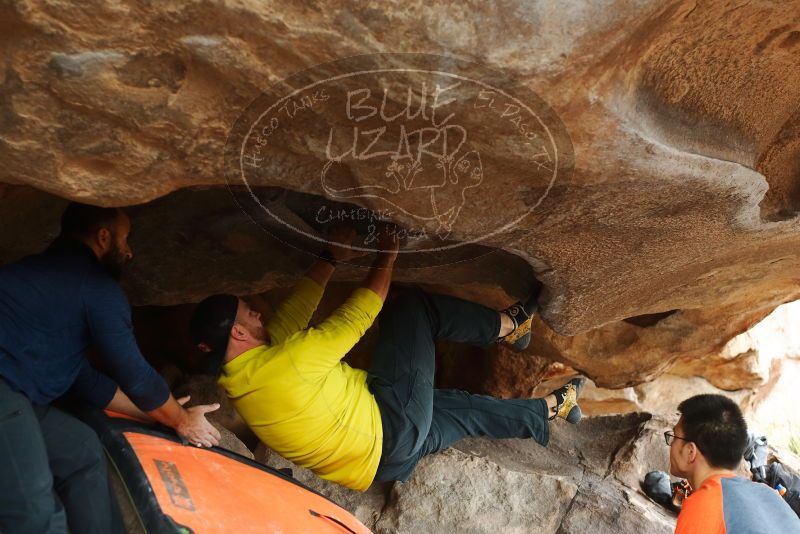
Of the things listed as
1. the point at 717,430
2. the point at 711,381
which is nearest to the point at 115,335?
the point at 717,430

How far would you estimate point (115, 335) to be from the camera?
2.12 meters

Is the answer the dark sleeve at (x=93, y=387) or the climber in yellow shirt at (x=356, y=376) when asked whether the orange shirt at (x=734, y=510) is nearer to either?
the climber in yellow shirt at (x=356, y=376)

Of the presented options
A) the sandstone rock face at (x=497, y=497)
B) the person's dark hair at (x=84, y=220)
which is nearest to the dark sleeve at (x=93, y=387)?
the person's dark hair at (x=84, y=220)

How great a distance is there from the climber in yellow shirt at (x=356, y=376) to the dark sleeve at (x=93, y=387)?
36 cm

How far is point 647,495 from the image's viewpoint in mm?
3727

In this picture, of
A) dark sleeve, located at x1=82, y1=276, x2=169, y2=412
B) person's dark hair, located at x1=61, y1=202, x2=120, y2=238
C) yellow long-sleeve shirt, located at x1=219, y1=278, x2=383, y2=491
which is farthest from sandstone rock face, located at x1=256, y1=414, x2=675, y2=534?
person's dark hair, located at x1=61, y1=202, x2=120, y2=238

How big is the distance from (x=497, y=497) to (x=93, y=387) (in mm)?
1962

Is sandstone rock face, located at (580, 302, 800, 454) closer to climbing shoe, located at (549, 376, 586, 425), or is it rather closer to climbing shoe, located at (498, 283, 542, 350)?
climbing shoe, located at (549, 376, 586, 425)

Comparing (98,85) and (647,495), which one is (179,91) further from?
(647,495)

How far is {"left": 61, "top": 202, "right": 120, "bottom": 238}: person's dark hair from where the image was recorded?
7.24 ft

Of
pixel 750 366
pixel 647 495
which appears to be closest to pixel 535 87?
pixel 647 495

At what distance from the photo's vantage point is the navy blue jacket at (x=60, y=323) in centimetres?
204

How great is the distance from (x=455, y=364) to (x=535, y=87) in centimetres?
362

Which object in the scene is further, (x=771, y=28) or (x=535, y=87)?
(x=771, y=28)
